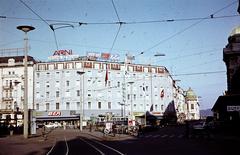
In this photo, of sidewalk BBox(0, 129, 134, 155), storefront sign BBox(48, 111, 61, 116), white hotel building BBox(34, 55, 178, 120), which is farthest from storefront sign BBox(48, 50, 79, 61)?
sidewalk BBox(0, 129, 134, 155)

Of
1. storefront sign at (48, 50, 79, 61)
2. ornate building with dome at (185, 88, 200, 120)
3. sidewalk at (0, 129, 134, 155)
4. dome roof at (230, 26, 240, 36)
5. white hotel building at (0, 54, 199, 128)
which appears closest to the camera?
sidewalk at (0, 129, 134, 155)

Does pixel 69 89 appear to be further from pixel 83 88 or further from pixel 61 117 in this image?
pixel 61 117

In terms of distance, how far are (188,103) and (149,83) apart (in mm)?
82970

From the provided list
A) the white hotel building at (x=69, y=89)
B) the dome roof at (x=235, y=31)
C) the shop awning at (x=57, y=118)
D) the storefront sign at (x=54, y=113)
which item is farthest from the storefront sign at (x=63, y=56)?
the dome roof at (x=235, y=31)

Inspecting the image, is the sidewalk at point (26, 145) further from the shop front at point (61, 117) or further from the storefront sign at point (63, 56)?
the storefront sign at point (63, 56)

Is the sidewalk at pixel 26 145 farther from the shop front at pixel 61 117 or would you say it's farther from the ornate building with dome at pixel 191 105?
the ornate building with dome at pixel 191 105

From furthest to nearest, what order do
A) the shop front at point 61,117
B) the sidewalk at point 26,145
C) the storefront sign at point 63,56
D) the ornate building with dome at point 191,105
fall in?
the ornate building with dome at point 191,105, the storefront sign at point 63,56, the shop front at point 61,117, the sidewalk at point 26,145

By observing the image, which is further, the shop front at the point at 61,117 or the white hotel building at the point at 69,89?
the white hotel building at the point at 69,89

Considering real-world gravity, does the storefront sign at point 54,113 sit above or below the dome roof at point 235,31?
below

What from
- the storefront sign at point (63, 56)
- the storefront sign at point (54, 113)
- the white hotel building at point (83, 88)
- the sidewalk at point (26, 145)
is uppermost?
the storefront sign at point (63, 56)

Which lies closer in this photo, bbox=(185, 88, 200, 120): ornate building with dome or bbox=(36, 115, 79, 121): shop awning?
bbox=(36, 115, 79, 121): shop awning

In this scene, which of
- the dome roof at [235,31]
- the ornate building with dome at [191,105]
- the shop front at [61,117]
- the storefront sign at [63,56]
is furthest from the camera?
the ornate building with dome at [191,105]

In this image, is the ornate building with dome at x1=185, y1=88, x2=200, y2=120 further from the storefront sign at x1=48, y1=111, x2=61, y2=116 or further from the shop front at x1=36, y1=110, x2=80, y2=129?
the storefront sign at x1=48, y1=111, x2=61, y2=116

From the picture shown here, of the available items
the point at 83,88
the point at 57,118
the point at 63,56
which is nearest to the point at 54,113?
the point at 57,118
